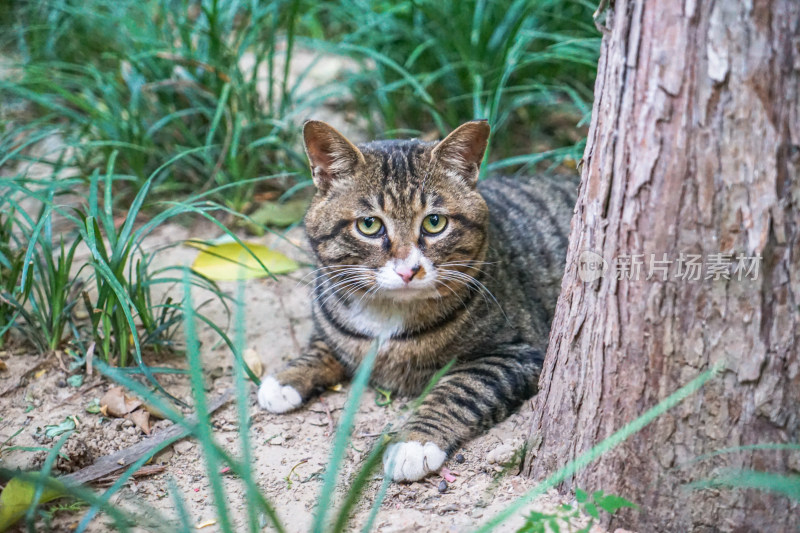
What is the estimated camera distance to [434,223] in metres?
2.62

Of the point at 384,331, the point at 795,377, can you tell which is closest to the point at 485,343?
the point at 384,331

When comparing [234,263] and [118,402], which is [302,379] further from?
[234,263]

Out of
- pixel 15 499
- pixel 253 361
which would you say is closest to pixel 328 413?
pixel 253 361

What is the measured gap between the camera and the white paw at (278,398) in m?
2.78

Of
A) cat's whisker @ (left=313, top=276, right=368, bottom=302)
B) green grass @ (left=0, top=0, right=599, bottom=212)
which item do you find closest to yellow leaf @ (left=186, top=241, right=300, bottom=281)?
green grass @ (left=0, top=0, right=599, bottom=212)

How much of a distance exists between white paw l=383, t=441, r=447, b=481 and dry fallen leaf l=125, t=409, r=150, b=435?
0.93m

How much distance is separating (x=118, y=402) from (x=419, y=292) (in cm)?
121

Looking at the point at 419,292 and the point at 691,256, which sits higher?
the point at 691,256

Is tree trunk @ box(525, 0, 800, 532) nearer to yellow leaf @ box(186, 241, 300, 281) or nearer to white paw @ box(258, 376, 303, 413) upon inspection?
white paw @ box(258, 376, 303, 413)

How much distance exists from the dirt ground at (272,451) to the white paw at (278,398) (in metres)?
0.04

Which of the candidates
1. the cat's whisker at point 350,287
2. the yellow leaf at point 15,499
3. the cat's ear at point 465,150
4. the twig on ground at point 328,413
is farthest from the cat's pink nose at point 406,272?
the yellow leaf at point 15,499

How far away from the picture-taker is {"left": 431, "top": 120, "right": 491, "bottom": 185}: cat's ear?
8.44ft

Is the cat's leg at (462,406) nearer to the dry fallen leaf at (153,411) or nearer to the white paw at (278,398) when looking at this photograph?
the white paw at (278,398)

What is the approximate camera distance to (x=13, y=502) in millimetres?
1973
